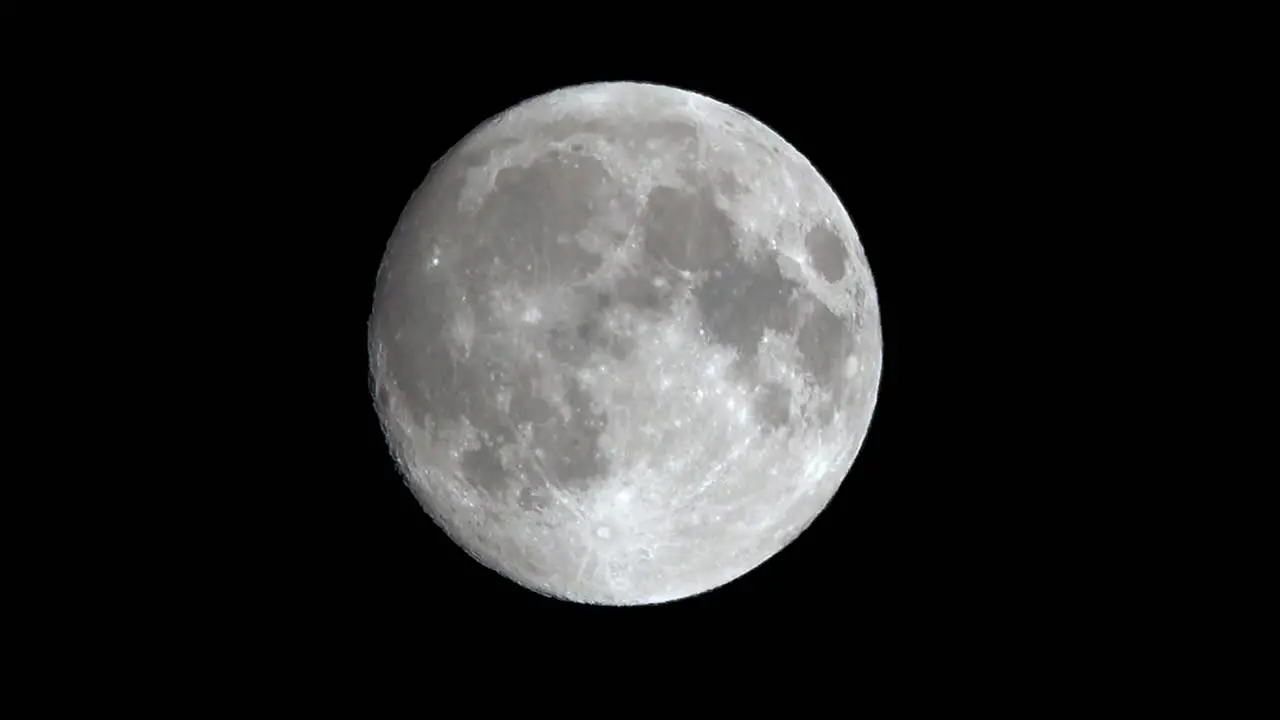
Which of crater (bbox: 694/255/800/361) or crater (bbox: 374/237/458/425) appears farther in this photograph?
crater (bbox: 374/237/458/425)

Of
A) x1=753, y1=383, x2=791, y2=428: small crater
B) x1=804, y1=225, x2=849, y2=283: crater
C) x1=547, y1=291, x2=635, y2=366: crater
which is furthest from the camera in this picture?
x1=804, y1=225, x2=849, y2=283: crater

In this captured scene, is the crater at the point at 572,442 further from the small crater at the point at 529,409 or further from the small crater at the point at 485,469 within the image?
the small crater at the point at 485,469

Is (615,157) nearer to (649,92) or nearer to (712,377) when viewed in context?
(649,92)

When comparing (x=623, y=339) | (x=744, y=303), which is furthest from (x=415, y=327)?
(x=744, y=303)

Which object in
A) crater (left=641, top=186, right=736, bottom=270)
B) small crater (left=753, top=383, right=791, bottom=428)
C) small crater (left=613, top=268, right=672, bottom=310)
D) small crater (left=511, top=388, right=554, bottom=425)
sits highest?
crater (left=641, top=186, right=736, bottom=270)

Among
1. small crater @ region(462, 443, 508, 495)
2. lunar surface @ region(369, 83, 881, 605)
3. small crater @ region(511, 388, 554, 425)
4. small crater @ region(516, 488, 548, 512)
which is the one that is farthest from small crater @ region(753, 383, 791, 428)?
small crater @ region(462, 443, 508, 495)

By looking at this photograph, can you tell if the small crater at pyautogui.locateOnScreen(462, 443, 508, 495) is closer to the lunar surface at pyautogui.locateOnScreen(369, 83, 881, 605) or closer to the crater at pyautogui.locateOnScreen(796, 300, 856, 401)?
the lunar surface at pyautogui.locateOnScreen(369, 83, 881, 605)

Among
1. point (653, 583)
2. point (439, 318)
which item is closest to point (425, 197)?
point (439, 318)
